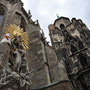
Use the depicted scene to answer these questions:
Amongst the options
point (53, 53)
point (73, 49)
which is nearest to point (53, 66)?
point (53, 53)

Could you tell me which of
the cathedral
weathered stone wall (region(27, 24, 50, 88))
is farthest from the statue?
weathered stone wall (region(27, 24, 50, 88))

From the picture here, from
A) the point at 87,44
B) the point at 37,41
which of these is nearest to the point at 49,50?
the point at 37,41

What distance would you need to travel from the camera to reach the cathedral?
625 centimetres

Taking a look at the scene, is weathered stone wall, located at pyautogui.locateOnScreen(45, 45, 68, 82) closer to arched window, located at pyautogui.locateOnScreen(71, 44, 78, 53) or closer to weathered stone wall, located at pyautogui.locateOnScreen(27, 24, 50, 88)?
weathered stone wall, located at pyautogui.locateOnScreen(27, 24, 50, 88)

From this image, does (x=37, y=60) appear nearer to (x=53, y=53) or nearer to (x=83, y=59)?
(x=53, y=53)

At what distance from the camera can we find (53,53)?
8.99 m

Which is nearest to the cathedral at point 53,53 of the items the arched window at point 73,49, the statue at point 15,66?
the arched window at point 73,49

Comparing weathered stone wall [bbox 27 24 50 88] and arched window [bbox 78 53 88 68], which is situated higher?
arched window [bbox 78 53 88 68]

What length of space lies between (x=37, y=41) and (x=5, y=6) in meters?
3.85

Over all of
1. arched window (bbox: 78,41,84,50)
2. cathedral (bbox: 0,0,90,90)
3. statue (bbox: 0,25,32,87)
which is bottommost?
statue (bbox: 0,25,32,87)

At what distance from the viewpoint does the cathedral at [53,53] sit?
6.25 metres

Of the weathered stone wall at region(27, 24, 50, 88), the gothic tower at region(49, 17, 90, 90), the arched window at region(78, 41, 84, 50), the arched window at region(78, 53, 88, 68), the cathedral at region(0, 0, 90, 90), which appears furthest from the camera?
the arched window at region(78, 41, 84, 50)

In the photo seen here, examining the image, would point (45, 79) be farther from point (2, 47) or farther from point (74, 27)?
point (74, 27)

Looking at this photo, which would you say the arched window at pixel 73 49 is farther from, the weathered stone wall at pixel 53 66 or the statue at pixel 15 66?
the statue at pixel 15 66
